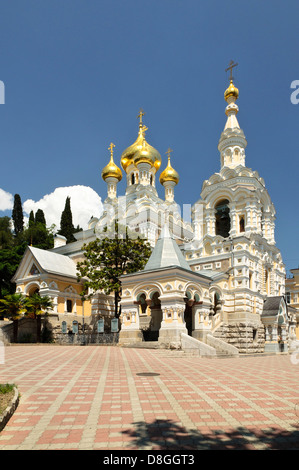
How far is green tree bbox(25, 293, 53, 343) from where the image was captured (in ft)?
80.9

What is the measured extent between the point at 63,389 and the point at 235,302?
20904mm

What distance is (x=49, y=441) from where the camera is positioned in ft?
16.2

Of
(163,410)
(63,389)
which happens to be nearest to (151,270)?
(63,389)

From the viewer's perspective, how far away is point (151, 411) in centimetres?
638

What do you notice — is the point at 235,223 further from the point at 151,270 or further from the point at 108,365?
the point at 108,365

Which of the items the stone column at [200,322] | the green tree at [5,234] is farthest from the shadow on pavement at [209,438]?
the green tree at [5,234]

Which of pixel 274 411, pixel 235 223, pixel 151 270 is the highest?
pixel 235 223

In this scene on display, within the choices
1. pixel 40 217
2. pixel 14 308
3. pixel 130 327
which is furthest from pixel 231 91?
pixel 40 217

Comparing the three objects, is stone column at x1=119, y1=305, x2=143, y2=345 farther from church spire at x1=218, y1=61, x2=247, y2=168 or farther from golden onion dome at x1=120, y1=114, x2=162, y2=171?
golden onion dome at x1=120, y1=114, x2=162, y2=171

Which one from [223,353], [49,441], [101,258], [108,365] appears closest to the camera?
[49,441]

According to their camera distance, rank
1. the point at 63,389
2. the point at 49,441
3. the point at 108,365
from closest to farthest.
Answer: the point at 49,441, the point at 63,389, the point at 108,365

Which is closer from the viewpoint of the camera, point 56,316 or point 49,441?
Result: point 49,441

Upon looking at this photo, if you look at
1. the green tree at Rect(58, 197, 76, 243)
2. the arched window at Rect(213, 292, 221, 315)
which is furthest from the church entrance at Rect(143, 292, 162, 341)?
the green tree at Rect(58, 197, 76, 243)

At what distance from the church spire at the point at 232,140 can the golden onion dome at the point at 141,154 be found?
1338cm
